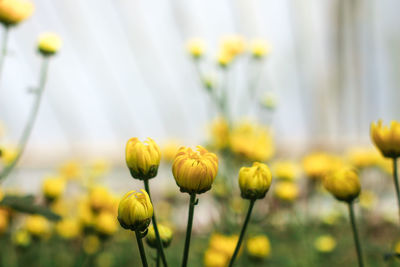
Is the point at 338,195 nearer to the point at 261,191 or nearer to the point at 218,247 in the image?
the point at 261,191

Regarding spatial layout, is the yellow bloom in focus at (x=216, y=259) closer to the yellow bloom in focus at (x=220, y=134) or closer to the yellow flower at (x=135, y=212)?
the yellow flower at (x=135, y=212)

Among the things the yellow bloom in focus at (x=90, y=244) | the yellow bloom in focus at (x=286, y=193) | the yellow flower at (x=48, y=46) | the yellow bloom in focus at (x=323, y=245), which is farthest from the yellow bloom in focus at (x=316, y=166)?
the yellow flower at (x=48, y=46)

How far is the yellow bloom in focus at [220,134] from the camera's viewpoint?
1.21 meters

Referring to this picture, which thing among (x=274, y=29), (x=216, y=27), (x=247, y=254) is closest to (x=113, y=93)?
(x=216, y=27)

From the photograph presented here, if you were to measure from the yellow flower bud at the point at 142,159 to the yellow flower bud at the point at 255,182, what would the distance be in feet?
0.36

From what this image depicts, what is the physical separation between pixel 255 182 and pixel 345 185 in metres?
0.19

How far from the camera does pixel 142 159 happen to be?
0.48m

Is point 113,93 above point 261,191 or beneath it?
beneath

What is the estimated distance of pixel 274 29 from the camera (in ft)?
13.6

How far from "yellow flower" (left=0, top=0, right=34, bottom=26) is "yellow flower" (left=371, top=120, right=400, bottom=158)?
68cm

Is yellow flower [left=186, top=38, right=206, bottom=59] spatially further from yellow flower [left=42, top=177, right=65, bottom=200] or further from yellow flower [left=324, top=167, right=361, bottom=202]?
yellow flower [left=324, top=167, right=361, bottom=202]

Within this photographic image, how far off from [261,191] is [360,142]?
14.4ft

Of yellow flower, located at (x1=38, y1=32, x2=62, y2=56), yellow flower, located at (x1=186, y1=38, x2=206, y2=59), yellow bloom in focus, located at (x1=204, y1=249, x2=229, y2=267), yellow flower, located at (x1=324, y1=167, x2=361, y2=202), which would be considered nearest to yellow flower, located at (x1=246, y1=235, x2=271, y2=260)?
yellow bloom in focus, located at (x1=204, y1=249, x2=229, y2=267)

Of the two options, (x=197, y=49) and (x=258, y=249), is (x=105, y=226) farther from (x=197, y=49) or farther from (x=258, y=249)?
(x=197, y=49)
